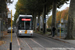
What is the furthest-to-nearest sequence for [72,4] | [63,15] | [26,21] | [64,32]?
[63,15] < [64,32] < [26,21] < [72,4]

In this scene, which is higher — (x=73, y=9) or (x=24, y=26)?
(x=73, y=9)

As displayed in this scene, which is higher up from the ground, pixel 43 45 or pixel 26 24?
pixel 26 24

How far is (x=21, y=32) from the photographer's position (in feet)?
70.7

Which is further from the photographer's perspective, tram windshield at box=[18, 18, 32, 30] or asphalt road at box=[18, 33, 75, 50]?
tram windshield at box=[18, 18, 32, 30]

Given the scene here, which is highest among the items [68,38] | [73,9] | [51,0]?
[51,0]

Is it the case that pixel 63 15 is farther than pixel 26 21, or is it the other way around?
pixel 63 15

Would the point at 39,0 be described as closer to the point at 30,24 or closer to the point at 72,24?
the point at 30,24

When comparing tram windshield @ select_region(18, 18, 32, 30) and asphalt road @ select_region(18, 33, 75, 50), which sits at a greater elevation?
tram windshield @ select_region(18, 18, 32, 30)

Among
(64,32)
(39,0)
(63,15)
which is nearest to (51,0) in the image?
(39,0)

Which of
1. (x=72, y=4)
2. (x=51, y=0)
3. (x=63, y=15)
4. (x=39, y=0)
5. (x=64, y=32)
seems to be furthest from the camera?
(x=63, y=15)

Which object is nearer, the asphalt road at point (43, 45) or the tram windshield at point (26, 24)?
the asphalt road at point (43, 45)

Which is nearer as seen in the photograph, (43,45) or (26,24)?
(43,45)

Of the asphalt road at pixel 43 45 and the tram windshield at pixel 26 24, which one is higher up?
the tram windshield at pixel 26 24

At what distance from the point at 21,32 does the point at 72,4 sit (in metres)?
8.31
